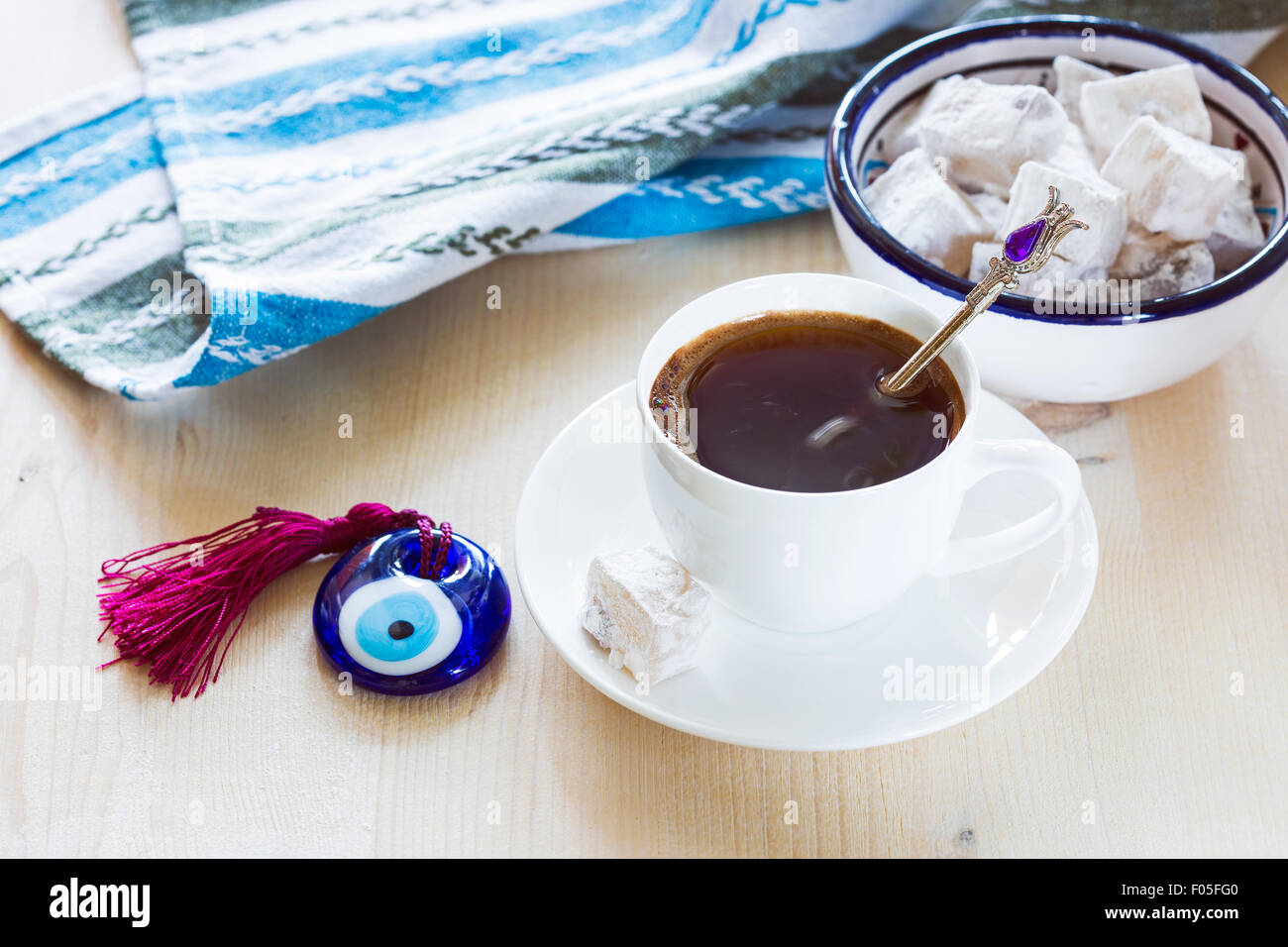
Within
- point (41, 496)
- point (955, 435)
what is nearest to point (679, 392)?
point (955, 435)

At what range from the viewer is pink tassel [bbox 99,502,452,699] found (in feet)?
2.48

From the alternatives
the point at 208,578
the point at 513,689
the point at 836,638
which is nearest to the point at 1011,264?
the point at 836,638

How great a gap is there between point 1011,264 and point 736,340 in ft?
0.55

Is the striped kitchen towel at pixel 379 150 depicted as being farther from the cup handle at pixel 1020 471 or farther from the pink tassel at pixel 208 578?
the cup handle at pixel 1020 471

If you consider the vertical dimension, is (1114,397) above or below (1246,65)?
below

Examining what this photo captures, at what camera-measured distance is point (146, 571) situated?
0.80m

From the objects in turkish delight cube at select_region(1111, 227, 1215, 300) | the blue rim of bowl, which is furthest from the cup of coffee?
turkish delight cube at select_region(1111, 227, 1215, 300)

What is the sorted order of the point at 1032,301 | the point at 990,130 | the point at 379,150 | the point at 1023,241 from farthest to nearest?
the point at 379,150 < the point at 990,130 < the point at 1032,301 < the point at 1023,241

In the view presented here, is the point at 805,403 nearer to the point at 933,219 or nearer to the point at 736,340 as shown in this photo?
the point at 736,340

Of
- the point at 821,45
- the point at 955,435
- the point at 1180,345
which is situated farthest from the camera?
the point at 821,45

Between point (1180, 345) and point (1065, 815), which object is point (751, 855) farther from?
point (1180, 345)

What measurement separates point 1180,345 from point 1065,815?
328 millimetres

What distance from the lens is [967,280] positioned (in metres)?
0.78
